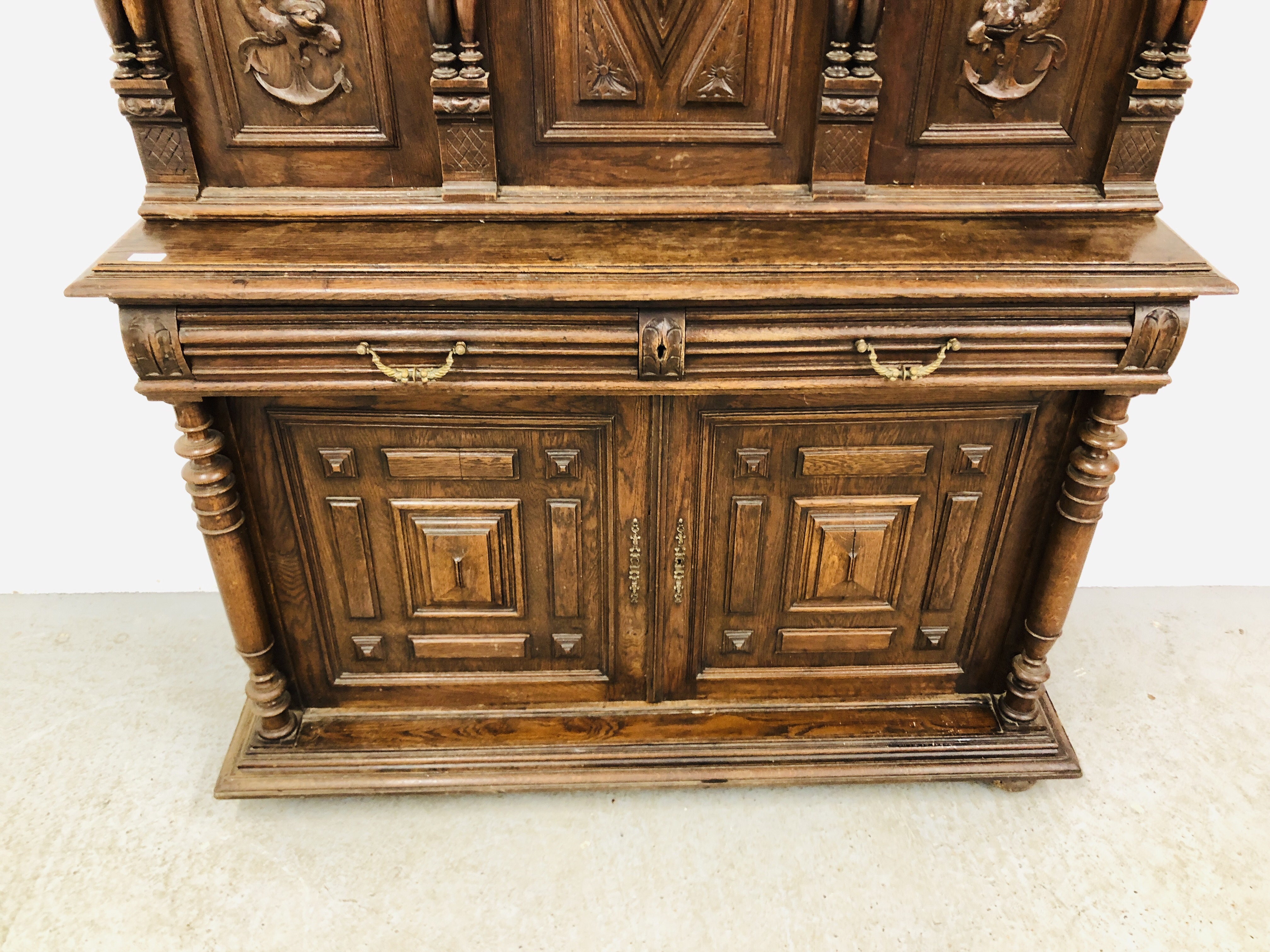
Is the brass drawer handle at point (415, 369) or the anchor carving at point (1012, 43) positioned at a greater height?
the anchor carving at point (1012, 43)

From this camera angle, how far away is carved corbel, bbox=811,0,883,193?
5.67 feet

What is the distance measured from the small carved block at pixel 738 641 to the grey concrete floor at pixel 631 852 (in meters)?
0.37

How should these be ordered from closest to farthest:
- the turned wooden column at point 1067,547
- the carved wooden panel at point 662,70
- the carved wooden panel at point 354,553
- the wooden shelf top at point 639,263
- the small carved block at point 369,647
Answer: the wooden shelf top at point 639,263, the carved wooden panel at point 662,70, the turned wooden column at point 1067,547, the carved wooden panel at point 354,553, the small carved block at point 369,647

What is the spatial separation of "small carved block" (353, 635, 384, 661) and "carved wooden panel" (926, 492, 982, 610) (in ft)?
4.32

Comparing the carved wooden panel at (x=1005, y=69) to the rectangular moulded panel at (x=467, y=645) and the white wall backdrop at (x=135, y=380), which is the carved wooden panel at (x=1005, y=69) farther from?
the rectangular moulded panel at (x=467, y=645)

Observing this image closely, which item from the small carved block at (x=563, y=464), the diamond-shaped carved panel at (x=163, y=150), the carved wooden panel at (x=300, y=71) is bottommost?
the small carved block at (x=563, y=464)

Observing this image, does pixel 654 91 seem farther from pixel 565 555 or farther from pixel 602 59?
pixel 565 555

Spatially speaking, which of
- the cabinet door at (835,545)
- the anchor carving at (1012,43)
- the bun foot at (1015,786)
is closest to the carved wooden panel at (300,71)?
the cabinet door at (835,545)

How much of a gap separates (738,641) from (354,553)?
924 mm

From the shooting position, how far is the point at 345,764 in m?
2.22

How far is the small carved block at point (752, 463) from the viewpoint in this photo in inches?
76.9

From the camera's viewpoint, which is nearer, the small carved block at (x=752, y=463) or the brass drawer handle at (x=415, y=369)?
the brass drawer handle at (x=415, y=369)

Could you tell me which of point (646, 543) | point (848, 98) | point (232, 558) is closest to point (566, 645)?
point (646, 543)

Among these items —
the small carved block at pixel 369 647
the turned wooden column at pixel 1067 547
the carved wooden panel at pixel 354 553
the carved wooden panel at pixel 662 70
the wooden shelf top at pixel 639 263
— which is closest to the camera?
the wooden shelf top at pixel 639 263
